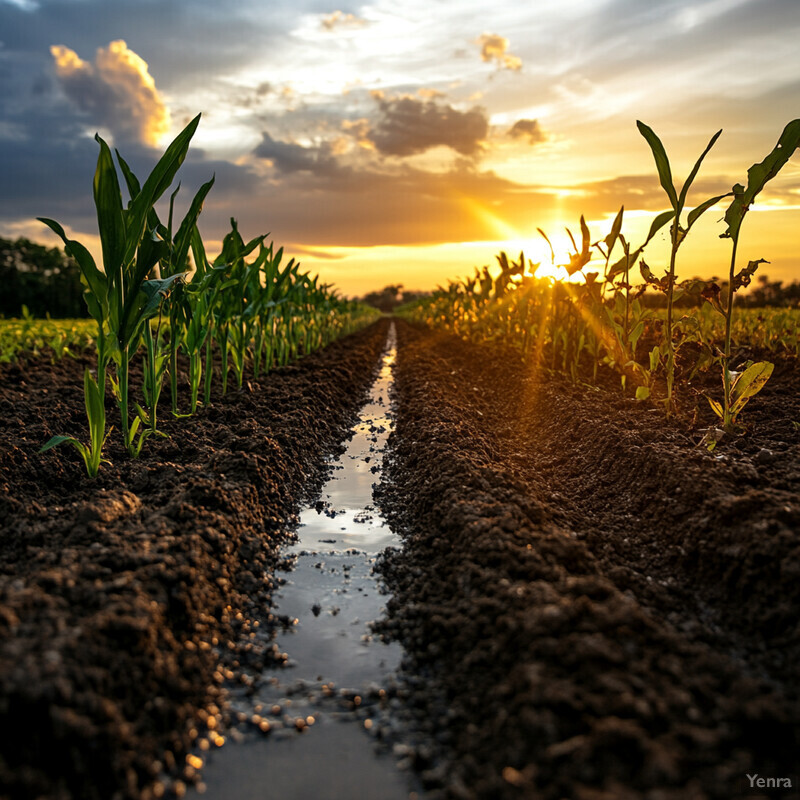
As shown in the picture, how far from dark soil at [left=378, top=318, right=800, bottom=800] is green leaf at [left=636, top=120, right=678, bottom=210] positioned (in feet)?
4.50

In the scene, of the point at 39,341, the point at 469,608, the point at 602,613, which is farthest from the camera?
the point at 39,341

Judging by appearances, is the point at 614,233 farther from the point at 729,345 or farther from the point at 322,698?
the point at 322,698

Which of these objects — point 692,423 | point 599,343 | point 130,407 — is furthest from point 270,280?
point 692,423

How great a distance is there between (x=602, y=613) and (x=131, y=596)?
1.24 metres

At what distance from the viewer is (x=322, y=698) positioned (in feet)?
5.18

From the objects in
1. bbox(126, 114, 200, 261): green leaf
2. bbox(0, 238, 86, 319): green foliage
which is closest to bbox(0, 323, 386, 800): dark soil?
bbox(126, 114, 200, 261): green leaf

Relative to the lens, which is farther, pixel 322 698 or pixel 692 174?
pixel 692 174

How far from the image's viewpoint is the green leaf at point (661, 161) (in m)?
3.32

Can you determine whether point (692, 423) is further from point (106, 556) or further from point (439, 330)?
point (439, 330)

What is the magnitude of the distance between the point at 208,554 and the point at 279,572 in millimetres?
333

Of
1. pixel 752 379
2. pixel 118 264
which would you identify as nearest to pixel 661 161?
pixel 752 379

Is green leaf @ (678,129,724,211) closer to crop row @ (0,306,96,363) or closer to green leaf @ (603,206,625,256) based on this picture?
green leaf @ (603,206,625,256)

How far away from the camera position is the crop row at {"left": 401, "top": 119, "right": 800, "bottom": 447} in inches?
129

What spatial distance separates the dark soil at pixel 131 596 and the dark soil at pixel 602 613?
524 millimetres
